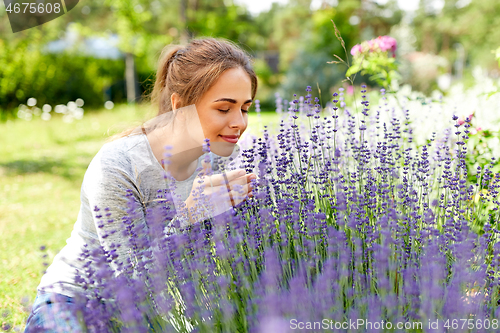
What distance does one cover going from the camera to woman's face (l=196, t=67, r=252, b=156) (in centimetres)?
197

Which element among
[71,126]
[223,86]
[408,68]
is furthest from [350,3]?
[223,86]

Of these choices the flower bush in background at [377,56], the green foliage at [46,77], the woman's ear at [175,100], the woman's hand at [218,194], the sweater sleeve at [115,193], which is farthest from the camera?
the green foliage at [46,77]

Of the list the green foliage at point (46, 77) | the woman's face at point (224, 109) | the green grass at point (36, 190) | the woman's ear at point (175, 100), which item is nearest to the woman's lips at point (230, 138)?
the woman's face at point (224, 109)

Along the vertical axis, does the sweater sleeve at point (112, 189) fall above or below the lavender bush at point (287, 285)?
above

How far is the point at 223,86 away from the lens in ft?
6.54

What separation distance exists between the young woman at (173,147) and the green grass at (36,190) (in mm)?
333

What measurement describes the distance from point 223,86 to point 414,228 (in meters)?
1.15

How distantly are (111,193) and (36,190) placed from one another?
5.07 m

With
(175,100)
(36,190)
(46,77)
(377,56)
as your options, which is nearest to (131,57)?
(46,77)

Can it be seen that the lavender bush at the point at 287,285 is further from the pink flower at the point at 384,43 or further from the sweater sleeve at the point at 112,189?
the pink flower at the point at 384,43

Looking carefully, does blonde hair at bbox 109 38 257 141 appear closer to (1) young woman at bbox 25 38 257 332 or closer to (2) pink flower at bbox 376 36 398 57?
(1) young woman at bbox 25 38 257 332

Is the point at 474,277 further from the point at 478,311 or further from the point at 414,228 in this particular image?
the point at 414,228

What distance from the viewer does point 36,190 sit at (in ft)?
19.9

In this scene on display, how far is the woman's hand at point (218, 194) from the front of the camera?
145 centimetres
